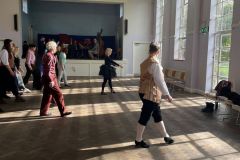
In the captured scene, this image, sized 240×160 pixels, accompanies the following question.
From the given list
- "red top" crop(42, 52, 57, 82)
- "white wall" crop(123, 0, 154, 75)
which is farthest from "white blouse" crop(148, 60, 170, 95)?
"white wall" crop(123, 0, 154, 75)

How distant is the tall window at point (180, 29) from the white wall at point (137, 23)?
4.33m

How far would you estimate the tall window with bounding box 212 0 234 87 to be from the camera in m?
8.39

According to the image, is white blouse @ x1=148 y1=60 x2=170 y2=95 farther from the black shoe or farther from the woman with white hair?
the woman with white hair

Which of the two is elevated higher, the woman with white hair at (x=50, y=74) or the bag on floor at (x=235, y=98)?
the woman with white hair at (x=50, y=74)

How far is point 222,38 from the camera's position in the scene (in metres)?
8.79

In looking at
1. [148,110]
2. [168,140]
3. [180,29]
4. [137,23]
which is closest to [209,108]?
[168,140]

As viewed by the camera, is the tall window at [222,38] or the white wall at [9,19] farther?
the white wall at [9,19]

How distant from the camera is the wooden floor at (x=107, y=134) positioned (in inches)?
155

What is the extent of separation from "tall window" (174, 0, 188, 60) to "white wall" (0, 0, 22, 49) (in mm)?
8124

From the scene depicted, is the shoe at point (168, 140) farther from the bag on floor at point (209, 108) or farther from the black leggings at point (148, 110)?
the bag on floor at point (209, 108)

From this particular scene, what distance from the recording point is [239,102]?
19.2ft

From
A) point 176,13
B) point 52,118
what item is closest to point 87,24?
point 176,13

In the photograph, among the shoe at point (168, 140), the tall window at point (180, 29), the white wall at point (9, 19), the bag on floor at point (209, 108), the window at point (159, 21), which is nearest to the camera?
the shoe at point (168, 140)

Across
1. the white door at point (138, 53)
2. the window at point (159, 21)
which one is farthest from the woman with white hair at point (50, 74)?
the white door at point (138, 53)
